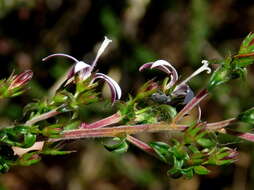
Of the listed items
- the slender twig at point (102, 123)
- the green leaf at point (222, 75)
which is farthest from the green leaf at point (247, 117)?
the slender twig at point (102, 123)

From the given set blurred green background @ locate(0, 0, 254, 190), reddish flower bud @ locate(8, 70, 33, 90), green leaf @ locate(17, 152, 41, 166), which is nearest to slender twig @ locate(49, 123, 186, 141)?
green leaf @ locate(17, 152, 41, 166)

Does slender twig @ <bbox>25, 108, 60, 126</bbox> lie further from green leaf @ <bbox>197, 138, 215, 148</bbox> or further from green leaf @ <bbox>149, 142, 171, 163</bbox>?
green leaf @ <bbox>197, 138, 215, 148</bbox>

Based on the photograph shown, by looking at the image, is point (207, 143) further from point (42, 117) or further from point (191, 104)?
point (42, 117)

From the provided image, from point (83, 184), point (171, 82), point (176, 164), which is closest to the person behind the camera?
point (176, 164)

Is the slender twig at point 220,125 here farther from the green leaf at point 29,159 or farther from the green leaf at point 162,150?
the green leaf at point 29,159

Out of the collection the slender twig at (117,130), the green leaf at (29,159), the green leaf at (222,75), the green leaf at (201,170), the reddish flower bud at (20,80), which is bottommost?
the green leaf at (29,159)

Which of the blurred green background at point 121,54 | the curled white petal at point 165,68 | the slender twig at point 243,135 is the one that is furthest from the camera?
the blurred green background at point 121,54

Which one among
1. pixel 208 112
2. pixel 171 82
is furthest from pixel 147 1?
pixel 171 82

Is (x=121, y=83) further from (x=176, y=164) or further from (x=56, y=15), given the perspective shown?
(x=176, y=164)
